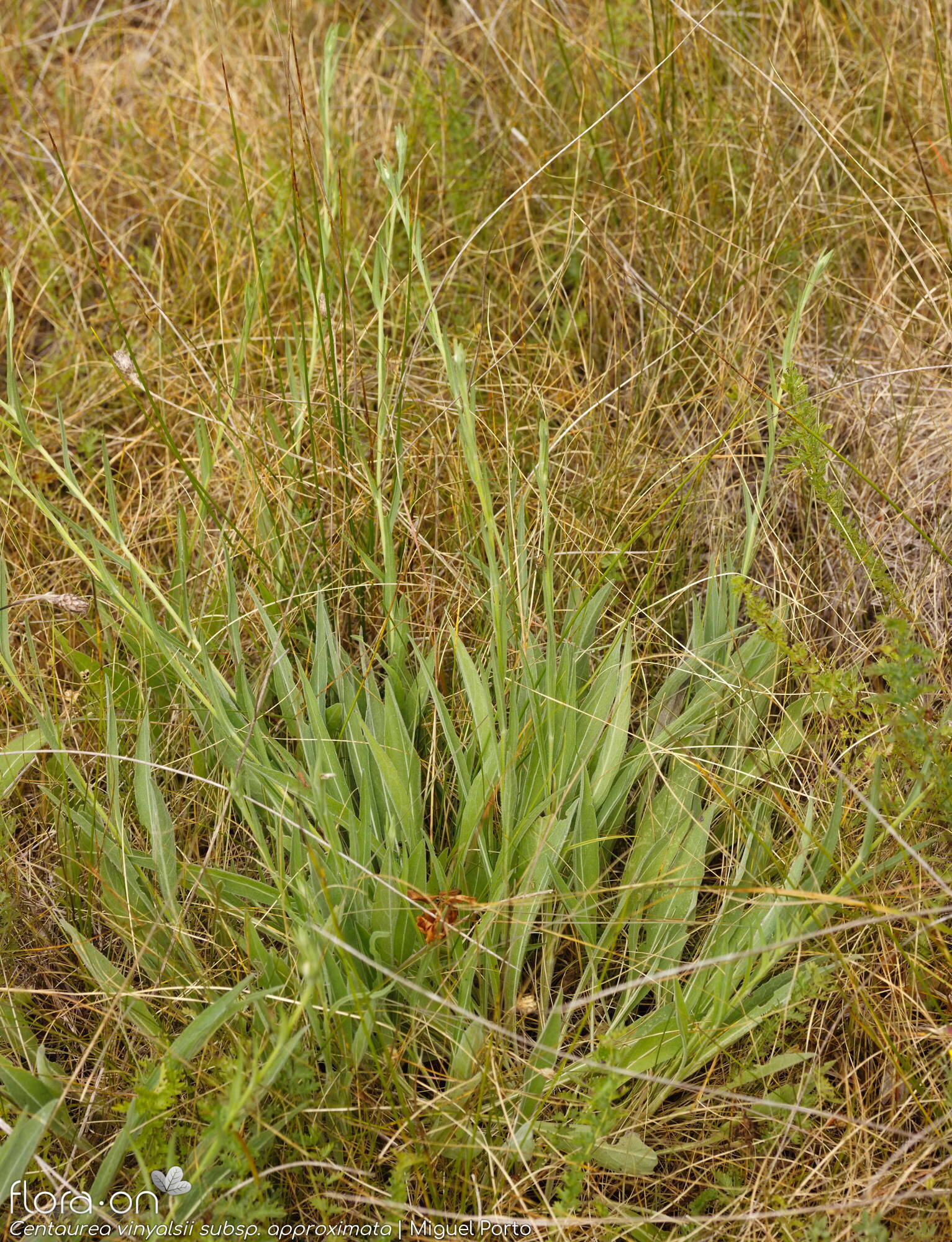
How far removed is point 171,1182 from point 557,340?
1650 millimetres

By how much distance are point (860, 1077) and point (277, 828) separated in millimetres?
817

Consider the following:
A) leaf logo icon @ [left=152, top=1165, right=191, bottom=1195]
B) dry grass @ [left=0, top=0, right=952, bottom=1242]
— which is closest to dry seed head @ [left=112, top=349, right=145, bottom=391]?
dry grass @ [left=0, top=0, right=952, bottom=1242]

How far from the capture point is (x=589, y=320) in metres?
2.12

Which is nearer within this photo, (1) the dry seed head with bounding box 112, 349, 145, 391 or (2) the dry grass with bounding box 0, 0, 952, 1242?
(2) the dry grass with bounding box 0, 0, 952, 1242

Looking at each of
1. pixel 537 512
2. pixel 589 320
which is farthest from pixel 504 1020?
pixel 589 320

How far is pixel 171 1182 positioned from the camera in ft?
3.65

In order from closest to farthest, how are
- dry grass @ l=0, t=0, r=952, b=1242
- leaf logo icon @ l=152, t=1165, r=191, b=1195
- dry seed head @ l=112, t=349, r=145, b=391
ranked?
leaf logo icon @ l=152, t=1165, r=191, b=1195, dry grass @ l=0, t=0, r=952, b=1242, dry seed head @ l=112, t=349, r=145, b=391

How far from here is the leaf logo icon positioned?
3.61ft

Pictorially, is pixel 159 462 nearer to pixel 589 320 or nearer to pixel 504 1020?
pixel 589 320

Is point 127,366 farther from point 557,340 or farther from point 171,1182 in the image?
point 171,1182

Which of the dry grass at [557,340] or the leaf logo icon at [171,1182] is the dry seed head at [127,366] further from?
the leaf logo icon at [171,1182]

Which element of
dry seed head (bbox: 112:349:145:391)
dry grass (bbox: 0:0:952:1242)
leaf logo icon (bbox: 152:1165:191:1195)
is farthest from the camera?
dry seed head (bbox: 112:349:145:391)

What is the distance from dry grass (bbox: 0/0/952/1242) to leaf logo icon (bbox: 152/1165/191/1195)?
0.56ft

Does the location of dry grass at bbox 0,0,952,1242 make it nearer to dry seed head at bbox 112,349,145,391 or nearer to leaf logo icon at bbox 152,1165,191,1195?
dry seed head at bbox 112,349,145,391
